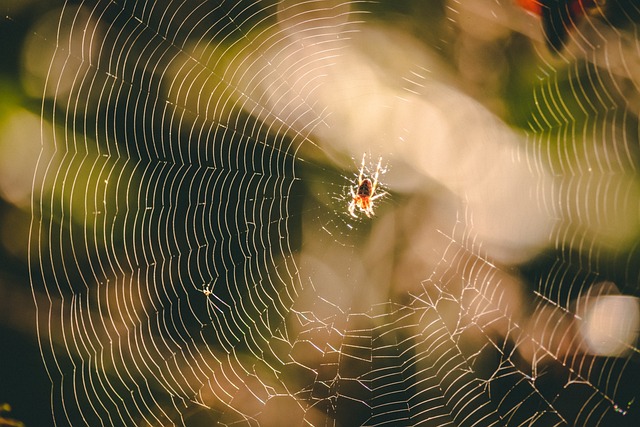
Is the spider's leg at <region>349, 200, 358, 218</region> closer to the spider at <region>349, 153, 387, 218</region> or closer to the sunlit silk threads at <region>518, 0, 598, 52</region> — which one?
the spider at <region>349, 153, 387, 218</region>

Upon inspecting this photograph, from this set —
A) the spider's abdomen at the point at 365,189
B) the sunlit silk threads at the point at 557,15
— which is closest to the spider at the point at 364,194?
the spider's abdomen at the point at 365,189

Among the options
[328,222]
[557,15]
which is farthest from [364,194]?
[557,15]

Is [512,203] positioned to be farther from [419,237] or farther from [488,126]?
[419,237]

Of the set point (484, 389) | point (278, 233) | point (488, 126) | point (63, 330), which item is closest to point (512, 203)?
point (488, 126)

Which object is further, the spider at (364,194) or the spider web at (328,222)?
the spider at (364,194)

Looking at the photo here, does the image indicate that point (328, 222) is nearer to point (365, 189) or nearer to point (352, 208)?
point (352, 208)

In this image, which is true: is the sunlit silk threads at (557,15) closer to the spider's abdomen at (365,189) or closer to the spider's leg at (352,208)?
the spider's abdomen at (365,189)
